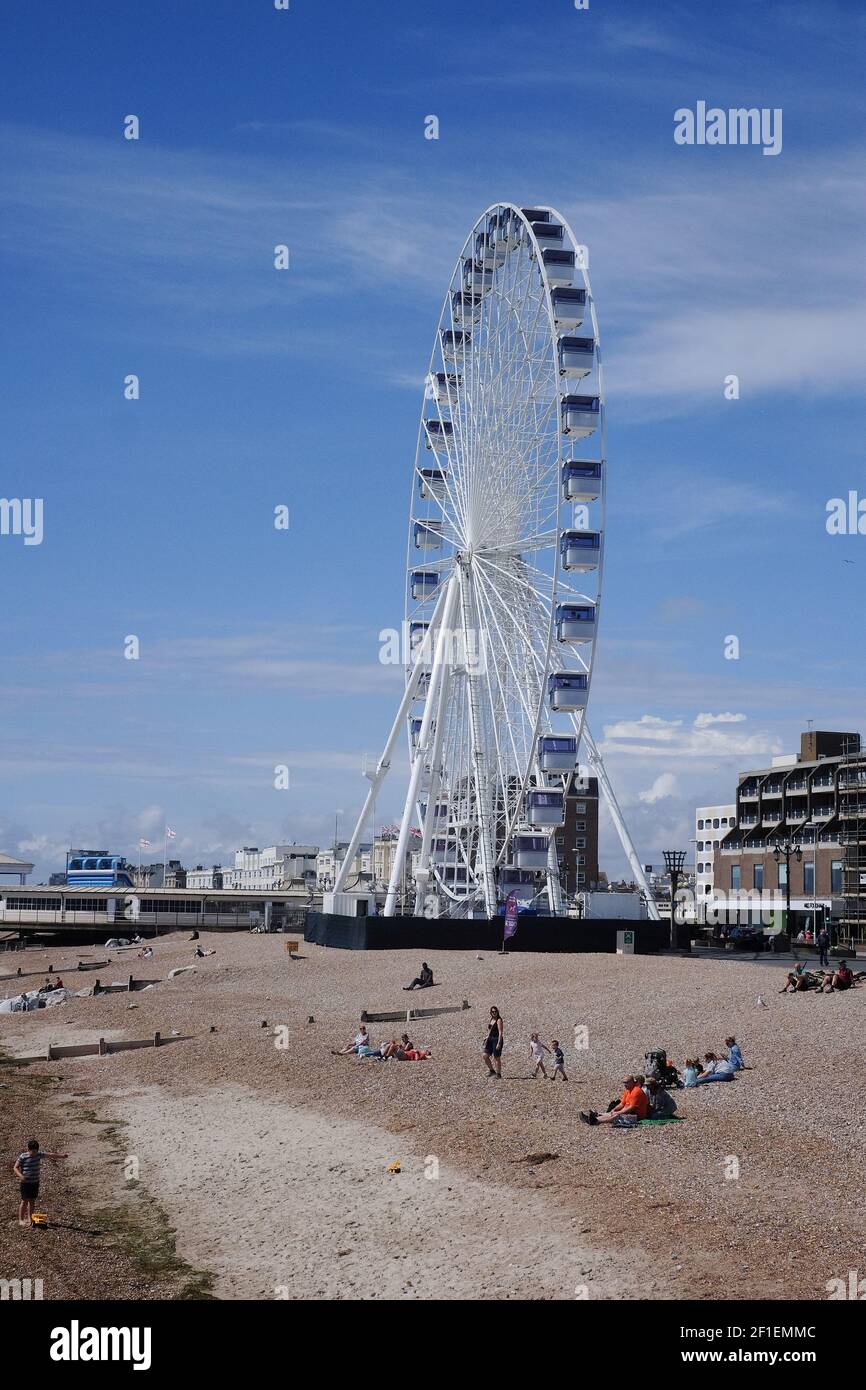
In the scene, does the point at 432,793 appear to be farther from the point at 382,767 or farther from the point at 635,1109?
the point at 635,1109

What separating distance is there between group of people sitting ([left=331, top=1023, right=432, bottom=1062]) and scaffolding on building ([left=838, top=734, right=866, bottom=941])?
50.8m

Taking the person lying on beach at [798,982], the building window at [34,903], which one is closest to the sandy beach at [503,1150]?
the person lying on beach at [798,982]

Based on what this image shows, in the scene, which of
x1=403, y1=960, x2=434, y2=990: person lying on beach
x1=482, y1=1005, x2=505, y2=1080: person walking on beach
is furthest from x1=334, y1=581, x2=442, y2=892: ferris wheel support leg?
x1=482, y1=1005, x2=505, y2=1080: person walking on beach

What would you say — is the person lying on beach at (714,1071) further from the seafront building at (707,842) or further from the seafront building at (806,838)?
the seafront building at (707,842)

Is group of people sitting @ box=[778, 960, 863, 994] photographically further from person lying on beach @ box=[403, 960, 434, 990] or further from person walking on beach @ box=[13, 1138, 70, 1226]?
person walking on beach @ box=[13, 1138, 70, 1226]

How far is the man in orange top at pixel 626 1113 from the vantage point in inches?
975

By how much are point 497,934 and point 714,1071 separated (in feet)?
102

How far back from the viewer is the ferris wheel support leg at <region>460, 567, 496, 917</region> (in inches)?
2356

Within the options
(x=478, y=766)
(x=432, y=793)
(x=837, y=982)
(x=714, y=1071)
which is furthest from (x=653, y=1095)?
(x=432, y=793)

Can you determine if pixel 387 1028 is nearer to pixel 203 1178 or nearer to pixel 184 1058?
pixel 184 1058

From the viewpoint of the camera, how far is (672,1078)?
28.0 m
